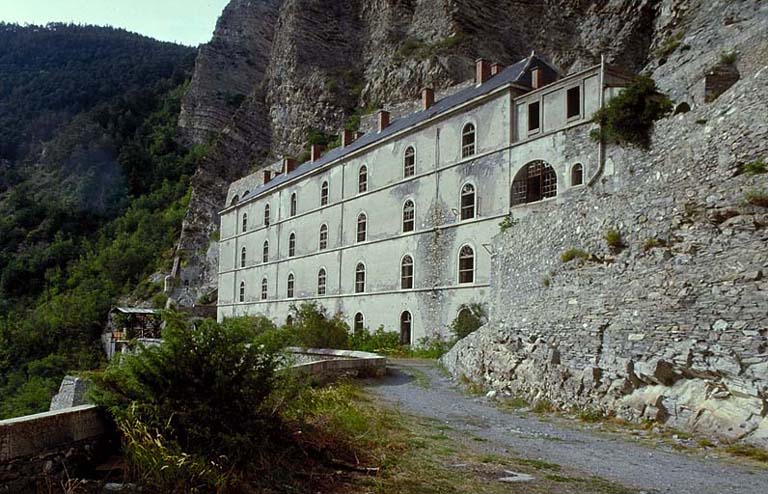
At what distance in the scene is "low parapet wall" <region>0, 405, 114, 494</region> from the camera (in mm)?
5402

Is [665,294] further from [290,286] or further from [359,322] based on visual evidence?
[290,286]

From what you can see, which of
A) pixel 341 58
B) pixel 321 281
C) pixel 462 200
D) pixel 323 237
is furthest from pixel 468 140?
pixel 341 58

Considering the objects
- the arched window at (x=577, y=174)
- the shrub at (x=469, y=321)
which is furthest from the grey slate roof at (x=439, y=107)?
the shrub at (x=469, y=321)

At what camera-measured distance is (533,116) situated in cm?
2511

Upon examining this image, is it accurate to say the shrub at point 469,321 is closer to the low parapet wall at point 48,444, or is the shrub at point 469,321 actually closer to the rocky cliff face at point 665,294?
the rocky cliff face at point 665,294

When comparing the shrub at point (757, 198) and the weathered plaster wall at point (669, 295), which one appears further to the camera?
the shrub at point (757, 198)

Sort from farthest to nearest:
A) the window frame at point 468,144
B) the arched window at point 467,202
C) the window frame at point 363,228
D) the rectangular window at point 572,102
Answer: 1. the window frame at point 363,228
2. the window frame at point 468,144
3. the arched window at point 467,202
4. the rectangular window at point 572,102

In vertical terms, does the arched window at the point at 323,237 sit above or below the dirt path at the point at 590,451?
above

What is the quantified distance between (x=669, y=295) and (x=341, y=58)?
5589 centimetres

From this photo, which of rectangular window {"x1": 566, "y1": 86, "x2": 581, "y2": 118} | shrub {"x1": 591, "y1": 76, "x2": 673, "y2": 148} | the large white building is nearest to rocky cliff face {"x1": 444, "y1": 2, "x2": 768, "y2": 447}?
shrub {"x1": 591, "y1": 76, "x2": 673, "y2": 148}

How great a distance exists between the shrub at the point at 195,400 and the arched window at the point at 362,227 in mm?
26286

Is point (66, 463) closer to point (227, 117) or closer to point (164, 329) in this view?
point (164, 329)

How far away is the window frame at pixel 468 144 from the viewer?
27.2 metres

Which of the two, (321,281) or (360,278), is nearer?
(360,278)
